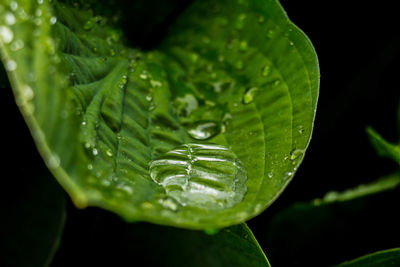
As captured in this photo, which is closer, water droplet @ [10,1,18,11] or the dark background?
water droplet @ [10,1,18,11]

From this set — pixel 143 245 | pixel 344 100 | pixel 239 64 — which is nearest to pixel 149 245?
pixel 143 245

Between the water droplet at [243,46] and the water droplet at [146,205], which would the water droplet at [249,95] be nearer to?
the water droplet at [243,46]

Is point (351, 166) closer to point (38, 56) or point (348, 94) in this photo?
point (348, 94)

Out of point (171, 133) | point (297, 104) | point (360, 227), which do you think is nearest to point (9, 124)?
point (171, 133)

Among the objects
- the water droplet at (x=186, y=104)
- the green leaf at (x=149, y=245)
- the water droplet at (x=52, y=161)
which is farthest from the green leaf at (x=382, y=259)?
the water droplet at (x=52, y=161)

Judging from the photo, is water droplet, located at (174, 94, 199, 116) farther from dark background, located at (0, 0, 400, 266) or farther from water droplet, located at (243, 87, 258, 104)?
dark background, located at (0, 0, 400, 266)

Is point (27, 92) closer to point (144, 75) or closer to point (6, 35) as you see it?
point (6, 35)

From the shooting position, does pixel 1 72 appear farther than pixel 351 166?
No

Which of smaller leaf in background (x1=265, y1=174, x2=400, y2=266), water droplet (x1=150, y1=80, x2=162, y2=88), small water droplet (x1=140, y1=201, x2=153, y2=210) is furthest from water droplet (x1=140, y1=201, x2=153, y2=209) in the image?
smaller leaf in background (x1=265, y1=174, x2=400, y2=266)
